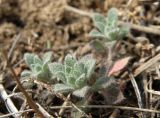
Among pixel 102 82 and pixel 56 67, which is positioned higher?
pixel 56 67

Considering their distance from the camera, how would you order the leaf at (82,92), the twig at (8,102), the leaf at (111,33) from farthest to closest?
the leaf at (111,33)
the twig at (8,102)
the leaf at (82,92)

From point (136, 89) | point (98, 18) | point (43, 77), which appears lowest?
point (136, 89)

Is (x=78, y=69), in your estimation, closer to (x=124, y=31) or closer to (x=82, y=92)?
(x=82, y=92)

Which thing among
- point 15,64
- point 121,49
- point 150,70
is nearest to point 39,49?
point 15,64

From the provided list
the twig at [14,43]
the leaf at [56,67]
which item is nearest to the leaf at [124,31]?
the leaf at [56,67]

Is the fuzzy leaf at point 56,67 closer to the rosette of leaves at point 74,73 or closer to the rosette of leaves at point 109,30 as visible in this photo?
the rosette of leaves at point 74,73

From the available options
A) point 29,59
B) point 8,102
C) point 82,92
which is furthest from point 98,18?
point 8,102
